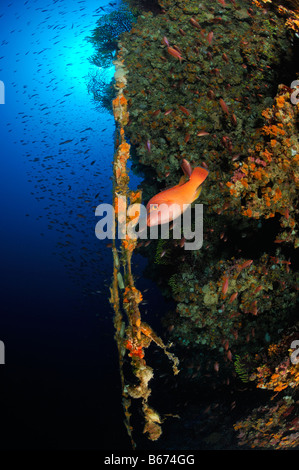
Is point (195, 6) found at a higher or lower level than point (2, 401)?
higher

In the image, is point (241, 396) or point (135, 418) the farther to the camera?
point (135, 418)

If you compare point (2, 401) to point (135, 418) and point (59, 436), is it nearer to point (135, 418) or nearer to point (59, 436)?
point (59, 436)

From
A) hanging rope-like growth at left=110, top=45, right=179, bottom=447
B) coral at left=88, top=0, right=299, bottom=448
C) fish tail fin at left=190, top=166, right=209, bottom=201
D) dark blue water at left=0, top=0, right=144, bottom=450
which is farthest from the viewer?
dark blue water at left=0, top=0, right=144, bottom=450

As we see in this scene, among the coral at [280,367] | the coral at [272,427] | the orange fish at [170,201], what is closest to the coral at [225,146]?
the coral at [280,367]

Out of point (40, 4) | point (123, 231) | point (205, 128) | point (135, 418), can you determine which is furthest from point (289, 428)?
point (40, 4)

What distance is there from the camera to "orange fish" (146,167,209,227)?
2404 mm

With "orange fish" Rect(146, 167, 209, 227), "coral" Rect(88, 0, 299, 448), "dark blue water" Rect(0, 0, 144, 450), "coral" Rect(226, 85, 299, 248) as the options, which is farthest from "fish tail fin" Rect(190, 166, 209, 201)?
"dark blue water" Rect(0, 0, 144, 450)

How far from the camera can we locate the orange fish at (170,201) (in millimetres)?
2404

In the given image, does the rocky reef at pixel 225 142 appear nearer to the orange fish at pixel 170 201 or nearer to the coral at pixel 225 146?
the coral at pixel 225 146

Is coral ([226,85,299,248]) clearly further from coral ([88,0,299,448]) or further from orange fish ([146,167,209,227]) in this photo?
orange fish ([146,167,209,227])

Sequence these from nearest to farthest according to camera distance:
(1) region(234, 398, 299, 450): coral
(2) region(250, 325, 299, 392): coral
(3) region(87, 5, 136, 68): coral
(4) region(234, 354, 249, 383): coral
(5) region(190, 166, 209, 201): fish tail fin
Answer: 1. (5) region(190, 166, 209, 201): fish tail fin
2. (2) region(250, 325, 299, 392): coral
3. (4) region(234, 354, 249, 383): coral
4. (1) region(234, 398, 299, 450): coral
5. (3) region(87, 5, 136, 68): coral

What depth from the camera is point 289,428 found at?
17.9 ft
